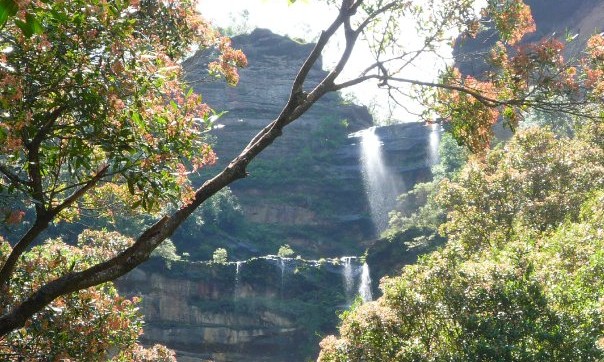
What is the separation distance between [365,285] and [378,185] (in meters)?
15.5

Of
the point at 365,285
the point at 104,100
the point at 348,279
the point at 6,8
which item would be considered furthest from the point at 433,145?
the point at 6,8

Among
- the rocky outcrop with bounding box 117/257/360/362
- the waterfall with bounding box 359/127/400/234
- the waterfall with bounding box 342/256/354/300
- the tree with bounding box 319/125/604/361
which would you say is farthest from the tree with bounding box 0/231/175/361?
the waterfall with bounding box 359/127/400/234

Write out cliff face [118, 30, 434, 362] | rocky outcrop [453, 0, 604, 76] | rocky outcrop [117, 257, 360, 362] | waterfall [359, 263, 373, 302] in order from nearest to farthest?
rocky outcrop [117, 257, 360, 362]
cliff face [118, 30, 434, 362]
waterfall [359, 263, 373, 302]
rocky outcrop [453, 0, 604, 76]

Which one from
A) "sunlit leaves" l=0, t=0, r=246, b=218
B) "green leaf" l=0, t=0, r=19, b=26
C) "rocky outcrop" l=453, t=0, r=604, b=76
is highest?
"rocky outcrop" l=453, t=0, r=604, b=76

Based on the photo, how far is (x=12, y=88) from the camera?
3.57 m

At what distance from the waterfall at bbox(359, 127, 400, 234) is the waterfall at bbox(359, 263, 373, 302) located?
39.7 feet

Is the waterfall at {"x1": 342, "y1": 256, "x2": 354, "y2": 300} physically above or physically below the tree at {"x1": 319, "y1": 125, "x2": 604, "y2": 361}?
above

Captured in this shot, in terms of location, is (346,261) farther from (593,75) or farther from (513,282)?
(593,75)

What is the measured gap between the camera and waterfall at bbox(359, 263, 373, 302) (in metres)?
34.7

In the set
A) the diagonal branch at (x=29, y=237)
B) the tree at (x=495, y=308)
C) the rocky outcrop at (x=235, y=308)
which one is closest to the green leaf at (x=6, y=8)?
the diagonal branch at (x=29, y=237)

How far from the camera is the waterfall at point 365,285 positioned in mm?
34656

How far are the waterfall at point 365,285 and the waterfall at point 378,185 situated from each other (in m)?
12.1

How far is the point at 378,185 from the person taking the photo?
49.7 meters

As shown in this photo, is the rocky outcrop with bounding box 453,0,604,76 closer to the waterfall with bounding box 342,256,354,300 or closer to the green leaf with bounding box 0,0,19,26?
the waterfall with bounding box 342,256,354,300
